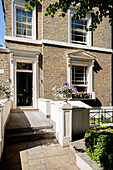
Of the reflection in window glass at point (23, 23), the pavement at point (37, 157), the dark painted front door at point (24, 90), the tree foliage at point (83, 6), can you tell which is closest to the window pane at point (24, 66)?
the dark painted front door at point (24, 90)

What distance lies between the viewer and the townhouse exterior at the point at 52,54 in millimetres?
6727

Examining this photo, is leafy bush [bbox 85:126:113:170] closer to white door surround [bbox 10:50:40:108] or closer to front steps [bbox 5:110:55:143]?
front steps [bbox 5:110:55:143]

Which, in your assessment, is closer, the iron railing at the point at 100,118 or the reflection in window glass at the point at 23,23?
the iron railing at the point at 100,118

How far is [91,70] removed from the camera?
8.05 meters

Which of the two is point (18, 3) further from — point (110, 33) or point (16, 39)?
point (110, 33)

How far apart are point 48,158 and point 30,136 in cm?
122

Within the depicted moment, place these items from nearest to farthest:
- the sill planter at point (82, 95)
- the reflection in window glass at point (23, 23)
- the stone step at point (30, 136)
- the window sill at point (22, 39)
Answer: the stone step at point (30, 136) → the window sill at point (22, 39) → the reflection in window glass at point (23, 23) → the sill planter at point (82, 95)

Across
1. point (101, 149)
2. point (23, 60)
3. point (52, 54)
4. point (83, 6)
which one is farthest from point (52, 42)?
point (101, 149)

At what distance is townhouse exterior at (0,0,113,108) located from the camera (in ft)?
22.1

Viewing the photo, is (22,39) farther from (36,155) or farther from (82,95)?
(36,155)

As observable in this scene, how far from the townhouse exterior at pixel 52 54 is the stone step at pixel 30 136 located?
9.41ft

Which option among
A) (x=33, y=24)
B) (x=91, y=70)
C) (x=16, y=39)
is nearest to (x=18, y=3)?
(x=33, y=24)

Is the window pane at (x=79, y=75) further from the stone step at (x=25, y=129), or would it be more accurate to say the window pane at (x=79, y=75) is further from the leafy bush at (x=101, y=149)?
the leafy bush at (x=101, y=149)

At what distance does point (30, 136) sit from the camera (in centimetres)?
406
